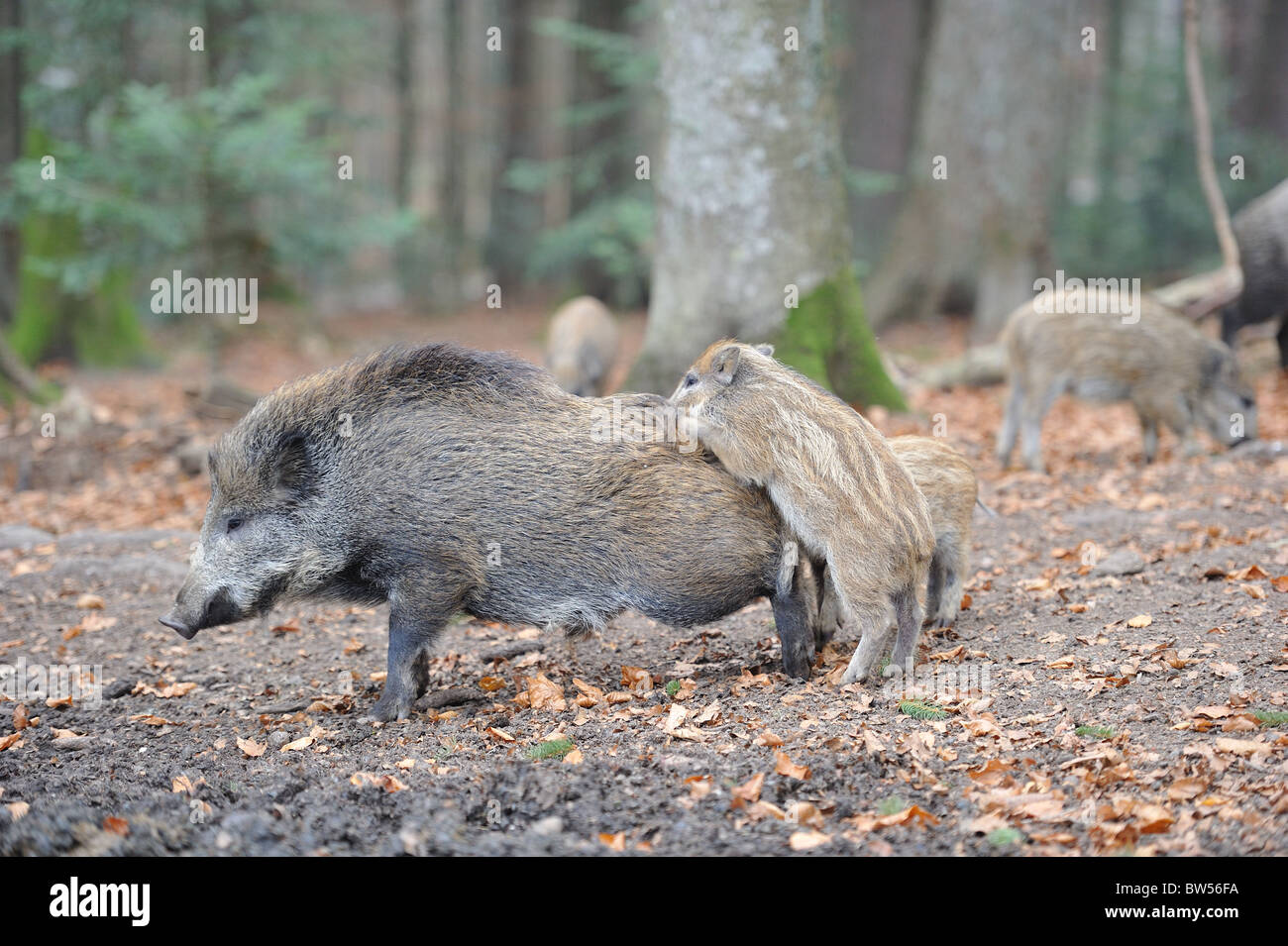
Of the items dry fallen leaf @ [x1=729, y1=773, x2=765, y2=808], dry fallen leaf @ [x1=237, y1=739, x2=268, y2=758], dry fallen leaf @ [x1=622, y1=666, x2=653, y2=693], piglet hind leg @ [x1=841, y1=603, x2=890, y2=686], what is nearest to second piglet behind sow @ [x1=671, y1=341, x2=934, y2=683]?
piglet hind leg @ [x1=841, y1=603, x2=890, y2=686]

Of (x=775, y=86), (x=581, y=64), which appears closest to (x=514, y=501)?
(x=775, y=86)

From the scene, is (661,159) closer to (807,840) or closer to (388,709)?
(388,709)

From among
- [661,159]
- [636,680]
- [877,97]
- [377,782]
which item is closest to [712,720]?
[636,680]

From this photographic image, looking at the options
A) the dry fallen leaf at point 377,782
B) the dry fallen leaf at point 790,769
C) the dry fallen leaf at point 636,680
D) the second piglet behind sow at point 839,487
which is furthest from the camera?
the dry fallen leaf at point 636,680

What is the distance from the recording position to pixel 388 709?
5.04 meters

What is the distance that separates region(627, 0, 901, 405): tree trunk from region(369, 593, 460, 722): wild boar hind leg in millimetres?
3972

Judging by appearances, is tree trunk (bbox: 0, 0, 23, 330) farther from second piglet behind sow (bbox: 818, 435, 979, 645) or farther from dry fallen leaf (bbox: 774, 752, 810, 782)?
dry fallen leaf (bbox: 774, 752, 810, 782)

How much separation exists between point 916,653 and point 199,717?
3209 millimetres

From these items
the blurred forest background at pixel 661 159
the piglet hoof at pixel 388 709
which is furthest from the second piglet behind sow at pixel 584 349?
the piglet hoof at pixel 388 709

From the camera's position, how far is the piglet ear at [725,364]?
17.1 ft

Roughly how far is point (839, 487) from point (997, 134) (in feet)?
33.7

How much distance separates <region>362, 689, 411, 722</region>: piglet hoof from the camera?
5039 millimetres

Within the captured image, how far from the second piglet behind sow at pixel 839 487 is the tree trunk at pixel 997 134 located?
930 cm

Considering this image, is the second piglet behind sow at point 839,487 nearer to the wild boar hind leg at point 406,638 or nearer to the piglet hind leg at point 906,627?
the piglet hind leg at point 906,627
